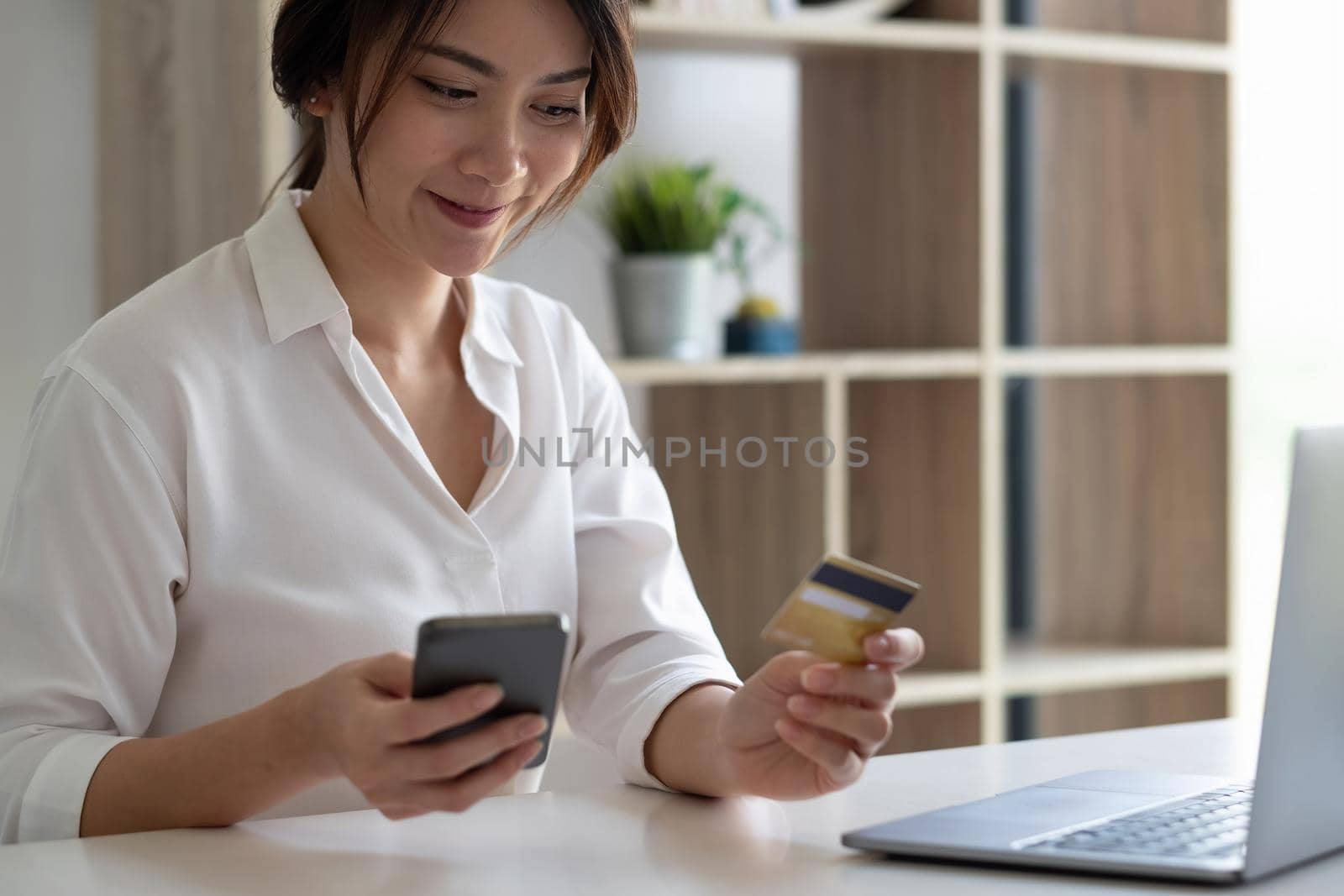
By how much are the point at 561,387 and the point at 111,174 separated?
2.78 ft

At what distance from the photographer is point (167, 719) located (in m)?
1.32

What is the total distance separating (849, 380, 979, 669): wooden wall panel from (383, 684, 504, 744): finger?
1564 mm

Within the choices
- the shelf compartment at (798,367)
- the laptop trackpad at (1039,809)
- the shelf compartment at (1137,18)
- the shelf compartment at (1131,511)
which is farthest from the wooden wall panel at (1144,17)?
the laptop trackpad at (1039,809)

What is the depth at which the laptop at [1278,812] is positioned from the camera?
90 cm

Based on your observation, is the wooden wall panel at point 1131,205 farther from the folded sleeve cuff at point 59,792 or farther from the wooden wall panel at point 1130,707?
the folded sleeve cuff at point 59,792

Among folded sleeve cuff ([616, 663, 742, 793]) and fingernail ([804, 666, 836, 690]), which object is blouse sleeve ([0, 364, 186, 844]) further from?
fingernail ([804, 666, 836, 690])

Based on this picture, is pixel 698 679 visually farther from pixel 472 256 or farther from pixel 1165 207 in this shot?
pixel 1165 207

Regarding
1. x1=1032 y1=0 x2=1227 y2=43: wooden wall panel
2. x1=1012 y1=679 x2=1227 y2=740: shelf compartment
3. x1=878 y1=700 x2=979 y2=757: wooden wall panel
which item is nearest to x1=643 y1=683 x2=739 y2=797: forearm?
x1=878 y1=700 x2=979 y2=757: wooden wall panel

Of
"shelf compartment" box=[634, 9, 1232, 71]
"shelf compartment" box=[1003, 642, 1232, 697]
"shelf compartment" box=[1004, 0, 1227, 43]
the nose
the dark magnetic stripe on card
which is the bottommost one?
"shelf compartment" box=[1003, 642, 1232, 697]

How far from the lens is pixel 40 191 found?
2107 millimetres

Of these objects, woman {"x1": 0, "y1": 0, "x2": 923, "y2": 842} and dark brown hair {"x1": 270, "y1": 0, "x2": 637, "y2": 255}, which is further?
dark brown hair {"x1": 270, "y1": 0, "x2": 637, "y2": 255}

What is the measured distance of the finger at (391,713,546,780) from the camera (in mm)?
936

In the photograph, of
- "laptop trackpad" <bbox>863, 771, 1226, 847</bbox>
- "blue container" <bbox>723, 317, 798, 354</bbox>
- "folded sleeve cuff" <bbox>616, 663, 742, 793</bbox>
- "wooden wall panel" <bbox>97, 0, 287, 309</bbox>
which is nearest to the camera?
"laptop trackpad" <bbox>863, 771, 1226, 847</bbox>

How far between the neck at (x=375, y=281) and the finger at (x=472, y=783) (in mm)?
587
